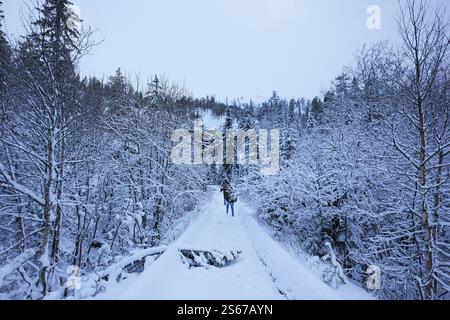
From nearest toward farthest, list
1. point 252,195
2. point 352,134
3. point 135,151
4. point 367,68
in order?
point 135,151 → point 352,134 → point 252,195 → point 367,68

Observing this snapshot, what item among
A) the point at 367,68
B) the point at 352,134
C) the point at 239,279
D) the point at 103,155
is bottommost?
the point at 239,279

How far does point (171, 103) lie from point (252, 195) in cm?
825

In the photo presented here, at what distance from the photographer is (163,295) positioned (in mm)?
4066

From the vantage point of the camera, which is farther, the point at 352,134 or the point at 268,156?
the point at 268,156

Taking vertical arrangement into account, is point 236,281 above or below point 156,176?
below

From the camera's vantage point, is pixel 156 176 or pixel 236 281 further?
pixel 156 176

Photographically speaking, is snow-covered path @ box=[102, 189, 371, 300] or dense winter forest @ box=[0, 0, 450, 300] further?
dense winter forest @ box=[0, 0, 450, 300]

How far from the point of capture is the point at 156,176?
11.6 meters

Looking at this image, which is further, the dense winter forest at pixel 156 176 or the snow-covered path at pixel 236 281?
Result: the dense winter forest at pixel 156 176

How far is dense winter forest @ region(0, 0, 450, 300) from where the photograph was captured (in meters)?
5.68

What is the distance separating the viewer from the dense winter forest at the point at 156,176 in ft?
18.6
